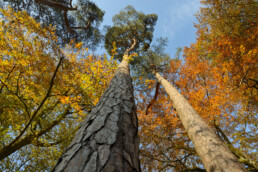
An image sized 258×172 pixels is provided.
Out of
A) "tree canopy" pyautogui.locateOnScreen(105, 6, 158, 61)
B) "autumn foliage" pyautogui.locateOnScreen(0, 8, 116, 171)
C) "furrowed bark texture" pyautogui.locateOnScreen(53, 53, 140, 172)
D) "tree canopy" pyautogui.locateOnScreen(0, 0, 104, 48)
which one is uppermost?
"tree canopy" pyautogui.locateOnScreen(105, 6, 158, 61)

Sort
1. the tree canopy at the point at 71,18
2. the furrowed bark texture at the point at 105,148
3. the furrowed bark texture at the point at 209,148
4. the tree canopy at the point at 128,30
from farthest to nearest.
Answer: the tree canopy at the point at 128,30
the tree canopy at the point at 71,18
the furrowed bark texture at the point at 209,148
the furrowed bark texture at the point at 105,148

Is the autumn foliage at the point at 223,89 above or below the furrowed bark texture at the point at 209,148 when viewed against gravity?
above

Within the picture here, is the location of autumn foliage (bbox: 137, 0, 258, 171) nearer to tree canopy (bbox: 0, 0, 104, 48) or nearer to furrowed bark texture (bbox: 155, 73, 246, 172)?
furrowed bark texture (bbox: 155, 73, 246, 172)

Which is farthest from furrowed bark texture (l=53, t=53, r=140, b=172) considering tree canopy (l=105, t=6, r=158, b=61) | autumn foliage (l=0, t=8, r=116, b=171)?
tree canopy (l=105, t=6, r=158, b=61)

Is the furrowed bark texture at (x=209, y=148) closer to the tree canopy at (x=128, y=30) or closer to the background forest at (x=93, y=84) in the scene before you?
the background forest at (x=93, y=84)

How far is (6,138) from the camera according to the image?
7344mm

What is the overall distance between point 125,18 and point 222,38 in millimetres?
10993

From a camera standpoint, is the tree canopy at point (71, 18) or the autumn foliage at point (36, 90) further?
the tree canopy at point (71, 18)

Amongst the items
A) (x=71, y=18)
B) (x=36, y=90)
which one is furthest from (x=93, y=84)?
(x=71, y=18)

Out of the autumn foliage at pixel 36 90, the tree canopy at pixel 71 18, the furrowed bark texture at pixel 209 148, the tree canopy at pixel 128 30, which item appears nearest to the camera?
the furrowed bark texture at pixel 209 148

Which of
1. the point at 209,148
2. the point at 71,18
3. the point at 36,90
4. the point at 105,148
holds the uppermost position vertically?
the point at 71,18

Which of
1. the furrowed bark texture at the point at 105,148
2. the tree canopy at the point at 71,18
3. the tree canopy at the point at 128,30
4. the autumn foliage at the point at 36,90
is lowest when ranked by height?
the furrowed bark texture at the point at 105,148

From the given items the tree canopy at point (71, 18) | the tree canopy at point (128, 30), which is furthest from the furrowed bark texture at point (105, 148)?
the tree canopy at point (128, 30)

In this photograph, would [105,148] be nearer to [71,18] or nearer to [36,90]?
[36,90]
